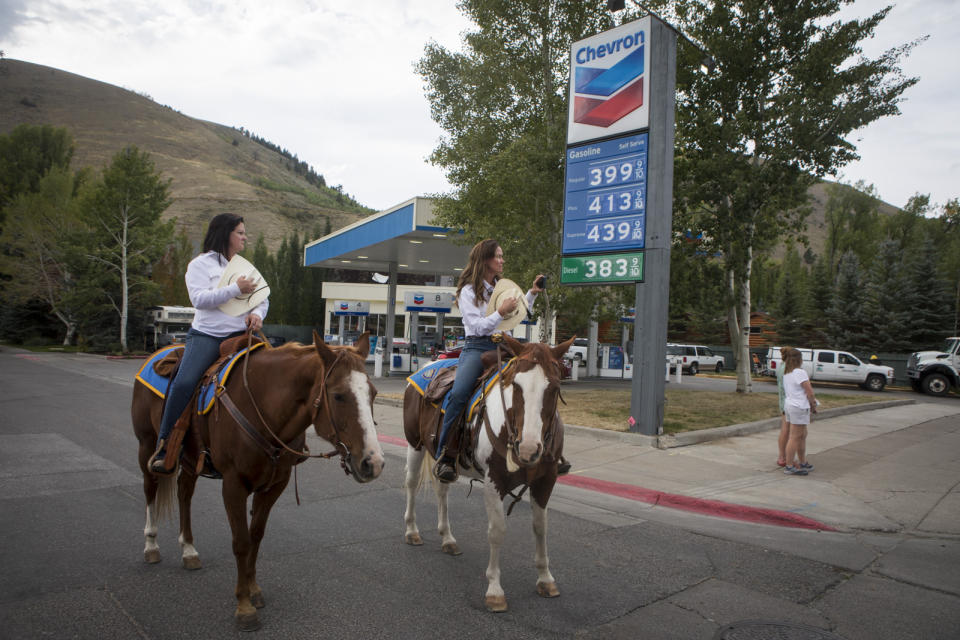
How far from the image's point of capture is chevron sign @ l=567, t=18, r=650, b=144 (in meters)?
10.7

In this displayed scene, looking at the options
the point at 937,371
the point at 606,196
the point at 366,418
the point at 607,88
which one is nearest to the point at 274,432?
the point at 366,418

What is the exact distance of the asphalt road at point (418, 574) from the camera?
11.1 feet

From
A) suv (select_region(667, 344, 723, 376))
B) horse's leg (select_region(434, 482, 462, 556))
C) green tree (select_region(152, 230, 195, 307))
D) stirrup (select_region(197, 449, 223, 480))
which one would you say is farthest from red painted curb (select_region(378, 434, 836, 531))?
green tree (select_region(152, 230, 195, 307))

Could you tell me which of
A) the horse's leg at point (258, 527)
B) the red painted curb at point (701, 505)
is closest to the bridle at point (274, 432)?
the horse's leg at point (258, 527)

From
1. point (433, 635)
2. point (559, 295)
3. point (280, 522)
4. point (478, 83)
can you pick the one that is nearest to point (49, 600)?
point (280, 522)

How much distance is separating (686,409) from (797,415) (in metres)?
5.60

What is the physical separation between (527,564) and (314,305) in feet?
187

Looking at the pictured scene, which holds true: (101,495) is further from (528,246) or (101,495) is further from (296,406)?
(528,246)

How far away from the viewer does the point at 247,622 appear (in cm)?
325

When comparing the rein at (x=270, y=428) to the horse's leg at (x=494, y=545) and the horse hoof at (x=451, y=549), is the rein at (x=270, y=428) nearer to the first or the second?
the horse's leg at (x=494, y=545)

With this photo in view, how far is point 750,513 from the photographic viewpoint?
6.33 m

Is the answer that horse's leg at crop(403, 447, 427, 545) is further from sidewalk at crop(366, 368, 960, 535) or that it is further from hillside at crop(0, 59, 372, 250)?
hillside at crop(0, 59, 372, 250)

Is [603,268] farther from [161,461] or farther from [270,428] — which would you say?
[161,461]

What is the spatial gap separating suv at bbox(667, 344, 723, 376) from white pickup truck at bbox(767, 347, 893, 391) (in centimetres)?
719
